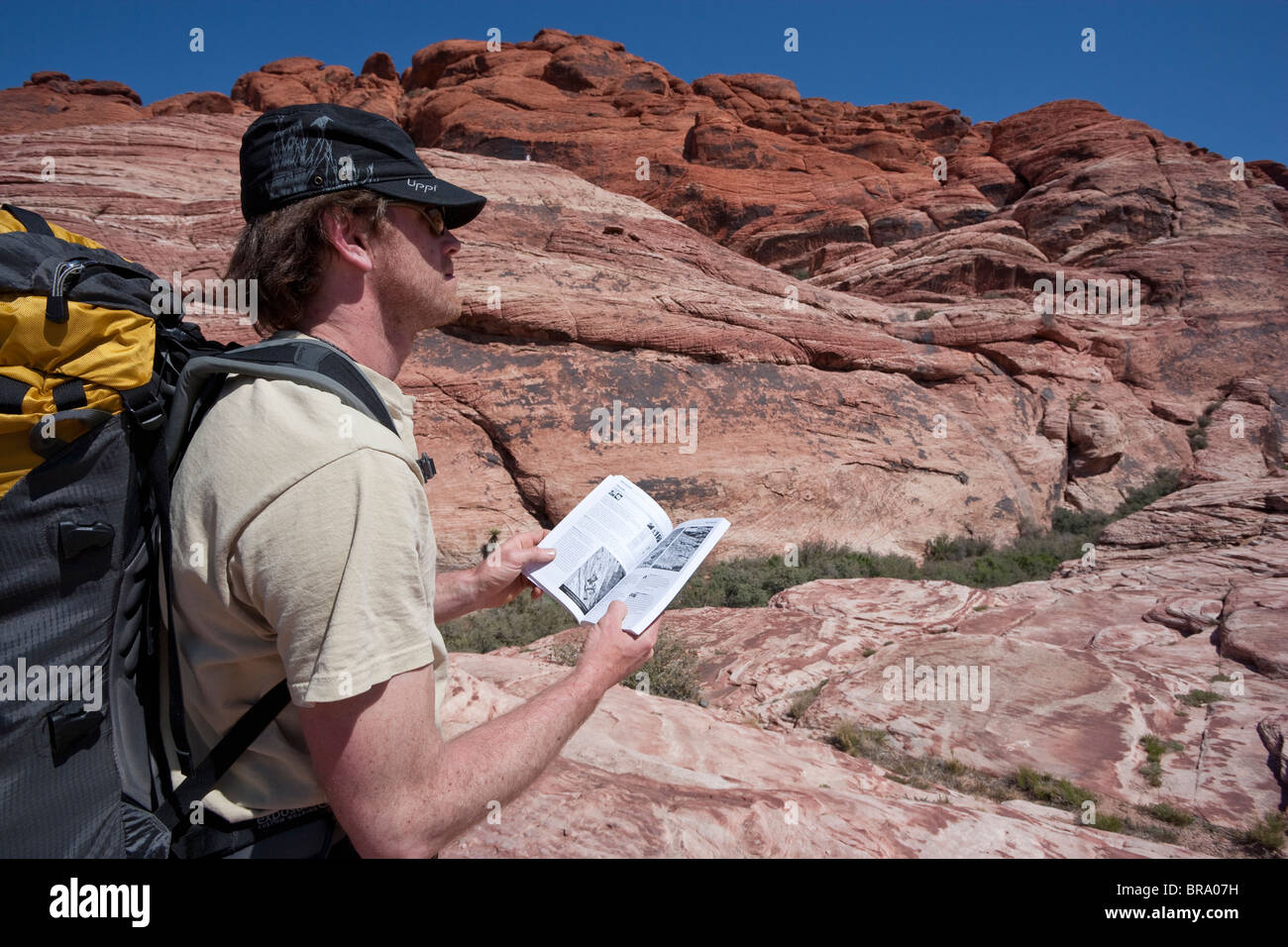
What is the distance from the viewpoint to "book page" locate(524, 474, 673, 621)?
2.15 m

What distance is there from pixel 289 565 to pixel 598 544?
50.9 inches

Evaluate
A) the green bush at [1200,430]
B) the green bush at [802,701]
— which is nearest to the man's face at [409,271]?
the green bush at [802,701]

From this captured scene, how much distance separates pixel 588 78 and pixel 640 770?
39.0m

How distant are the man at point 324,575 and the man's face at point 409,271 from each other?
0.03 m

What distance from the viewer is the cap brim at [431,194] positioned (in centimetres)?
156

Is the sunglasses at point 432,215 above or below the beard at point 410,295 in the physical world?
above

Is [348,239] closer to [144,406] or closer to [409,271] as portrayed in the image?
[409,271]

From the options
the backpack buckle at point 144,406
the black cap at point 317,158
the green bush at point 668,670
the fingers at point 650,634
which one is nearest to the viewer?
the backpack buckle at point 144,406

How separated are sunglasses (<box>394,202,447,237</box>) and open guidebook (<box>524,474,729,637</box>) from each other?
946 mm

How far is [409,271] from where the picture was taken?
164 centimetres

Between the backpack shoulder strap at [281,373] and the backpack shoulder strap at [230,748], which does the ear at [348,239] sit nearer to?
the backpack shoulder strap at [281,373]

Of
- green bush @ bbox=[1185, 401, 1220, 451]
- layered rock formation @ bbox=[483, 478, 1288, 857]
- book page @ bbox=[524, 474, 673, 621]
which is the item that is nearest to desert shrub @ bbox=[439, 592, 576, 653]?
layered rock formation @ bbox=[483, 478, 1288, 857]
